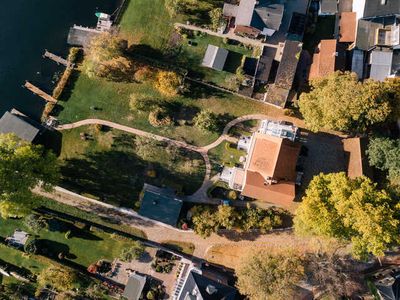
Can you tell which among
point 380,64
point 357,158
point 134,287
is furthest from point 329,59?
point 134,287

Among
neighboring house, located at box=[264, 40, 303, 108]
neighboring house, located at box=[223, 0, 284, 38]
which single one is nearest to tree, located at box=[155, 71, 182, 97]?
neighboring house, located at box=[223, 0, 284, 38]

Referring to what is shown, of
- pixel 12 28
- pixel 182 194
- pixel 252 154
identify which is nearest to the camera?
pixel 252 154

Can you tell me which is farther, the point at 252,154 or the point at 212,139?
the point at 212,139

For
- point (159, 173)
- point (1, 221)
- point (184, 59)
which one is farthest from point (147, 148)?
point (1, 221)

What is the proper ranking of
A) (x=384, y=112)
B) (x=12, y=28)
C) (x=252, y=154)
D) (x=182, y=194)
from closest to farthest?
(x=384, y=112) → (x=252, y=154) → (x=182, y=194) → (x=12, y=28)

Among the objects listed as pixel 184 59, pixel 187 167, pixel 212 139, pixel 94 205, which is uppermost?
pixel 184 59

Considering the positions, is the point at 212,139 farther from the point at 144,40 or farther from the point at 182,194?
the point at 144,40

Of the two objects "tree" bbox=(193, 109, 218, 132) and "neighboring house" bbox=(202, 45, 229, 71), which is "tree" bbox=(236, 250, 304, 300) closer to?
"tree" bbox=(193, 109, 218, 132)

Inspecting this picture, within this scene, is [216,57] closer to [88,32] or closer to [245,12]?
[245,12]
